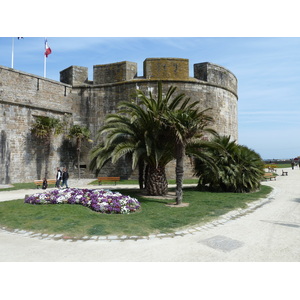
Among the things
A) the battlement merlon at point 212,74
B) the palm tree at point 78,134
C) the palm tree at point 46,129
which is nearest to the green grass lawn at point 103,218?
the palm tree at point 46,129

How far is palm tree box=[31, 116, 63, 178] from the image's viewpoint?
18625 millimetres

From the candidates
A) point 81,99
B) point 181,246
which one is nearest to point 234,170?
point 181,246

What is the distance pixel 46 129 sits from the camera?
62.0 feet

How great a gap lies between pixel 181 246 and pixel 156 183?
631 cm

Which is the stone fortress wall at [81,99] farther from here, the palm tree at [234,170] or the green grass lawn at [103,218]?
the green grass lawn at [103,218]

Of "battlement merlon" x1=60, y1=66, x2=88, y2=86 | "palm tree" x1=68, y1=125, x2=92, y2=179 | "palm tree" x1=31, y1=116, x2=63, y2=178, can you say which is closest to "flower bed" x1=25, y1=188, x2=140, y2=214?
→ "palm tree" x1=31, y1=116, x2=63, y2=178

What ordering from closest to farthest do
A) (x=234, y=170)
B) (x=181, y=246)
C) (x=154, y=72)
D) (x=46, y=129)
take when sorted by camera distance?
(x=181, y=246), (x=234, y=170), (x=46, y=129), (x=154, y=72)

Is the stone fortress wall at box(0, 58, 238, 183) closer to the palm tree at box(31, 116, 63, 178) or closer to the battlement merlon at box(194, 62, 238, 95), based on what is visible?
the battlement merlon at box(194, 62, 238, 95)

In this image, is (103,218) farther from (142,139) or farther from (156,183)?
(142,139)

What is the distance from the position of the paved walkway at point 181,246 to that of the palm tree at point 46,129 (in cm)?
1356

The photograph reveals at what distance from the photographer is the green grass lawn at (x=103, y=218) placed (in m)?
6.10

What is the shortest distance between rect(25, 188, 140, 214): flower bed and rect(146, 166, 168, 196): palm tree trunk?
2.26 m

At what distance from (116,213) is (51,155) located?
1384 centimetres

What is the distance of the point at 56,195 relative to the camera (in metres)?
9.67
